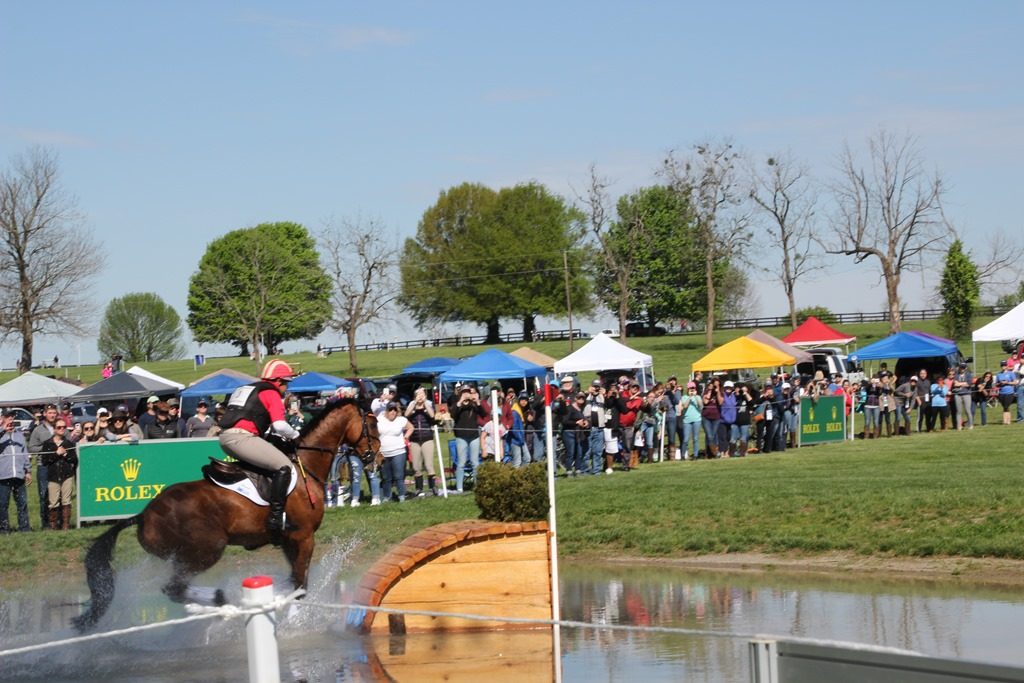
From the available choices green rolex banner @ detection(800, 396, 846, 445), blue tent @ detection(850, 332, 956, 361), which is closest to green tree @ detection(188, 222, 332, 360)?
blue tent @ detection(850, 332, 956, 361)

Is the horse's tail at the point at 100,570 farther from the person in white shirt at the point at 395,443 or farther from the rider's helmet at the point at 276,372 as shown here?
the person in white shirt at the point at 395,443

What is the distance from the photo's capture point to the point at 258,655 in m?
4.59

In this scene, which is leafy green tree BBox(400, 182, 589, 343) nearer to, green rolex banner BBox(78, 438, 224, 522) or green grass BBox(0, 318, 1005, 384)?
green grass BBox(0, 318, 1005, 384)

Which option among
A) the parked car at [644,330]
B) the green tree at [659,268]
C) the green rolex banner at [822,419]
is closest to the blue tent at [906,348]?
the green rolex banner at [822,419]

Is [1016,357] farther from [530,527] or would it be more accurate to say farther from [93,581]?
[93,581]

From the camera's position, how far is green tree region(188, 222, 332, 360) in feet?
302

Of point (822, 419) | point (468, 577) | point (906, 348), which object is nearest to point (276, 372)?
point (468, 577)

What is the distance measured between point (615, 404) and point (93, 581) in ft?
50.3

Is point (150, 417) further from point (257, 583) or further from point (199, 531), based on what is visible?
point (257, 583)

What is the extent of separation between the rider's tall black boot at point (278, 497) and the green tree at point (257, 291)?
236 ft

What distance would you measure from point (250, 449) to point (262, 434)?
235mm

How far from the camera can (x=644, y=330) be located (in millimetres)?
97938

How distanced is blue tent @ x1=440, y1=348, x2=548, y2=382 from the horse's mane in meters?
20.3

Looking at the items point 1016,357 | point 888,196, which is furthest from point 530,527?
point 888,196
